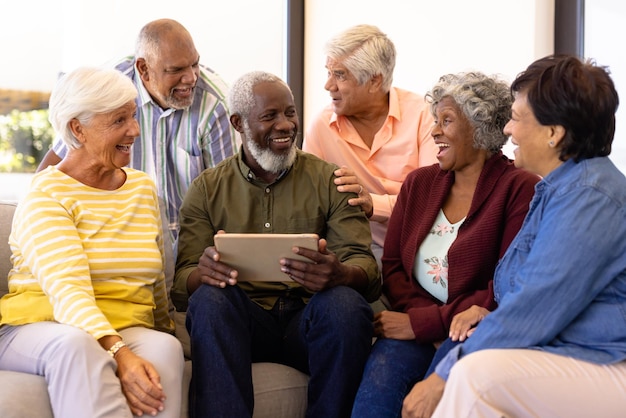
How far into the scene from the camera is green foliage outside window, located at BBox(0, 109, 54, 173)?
174 inches

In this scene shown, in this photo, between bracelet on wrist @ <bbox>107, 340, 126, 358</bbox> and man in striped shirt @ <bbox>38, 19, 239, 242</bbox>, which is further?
man in striped shirt @ <bbox>38, 19, 239, 242</bbox>

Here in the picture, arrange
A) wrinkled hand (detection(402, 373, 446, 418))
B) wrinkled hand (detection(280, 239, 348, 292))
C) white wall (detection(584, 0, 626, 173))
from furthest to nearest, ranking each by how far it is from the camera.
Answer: white wall (detection(584, 0, 626, 173)) → wrinkled hand (detection(280, 239, 348, 292)) → wrinkled hand (detection(402, 373, 446, 418))

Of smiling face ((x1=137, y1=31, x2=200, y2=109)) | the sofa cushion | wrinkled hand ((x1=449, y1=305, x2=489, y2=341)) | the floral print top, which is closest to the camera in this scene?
the sofa cushion

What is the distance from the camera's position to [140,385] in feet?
7.26

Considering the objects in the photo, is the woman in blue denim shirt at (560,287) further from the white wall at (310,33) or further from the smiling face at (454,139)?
the white wall at (310,33)

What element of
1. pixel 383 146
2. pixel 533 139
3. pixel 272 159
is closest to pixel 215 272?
pixel 272 159

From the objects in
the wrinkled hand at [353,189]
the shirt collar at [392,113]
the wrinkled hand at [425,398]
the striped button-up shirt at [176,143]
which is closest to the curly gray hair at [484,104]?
the wrinkled hand at [353,189]

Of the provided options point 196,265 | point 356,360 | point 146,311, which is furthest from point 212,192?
point 356,360

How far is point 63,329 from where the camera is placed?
2277 mm

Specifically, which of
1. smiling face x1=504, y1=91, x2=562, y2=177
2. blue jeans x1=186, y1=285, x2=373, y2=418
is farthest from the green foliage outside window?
smiling face x1=504, y1=91, x2=562, y2=177

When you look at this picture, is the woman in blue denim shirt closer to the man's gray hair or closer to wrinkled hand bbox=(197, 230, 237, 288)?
wrinkled hand bbox=(197, 230, 237, 288)

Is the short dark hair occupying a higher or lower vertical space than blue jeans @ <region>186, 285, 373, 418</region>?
higher

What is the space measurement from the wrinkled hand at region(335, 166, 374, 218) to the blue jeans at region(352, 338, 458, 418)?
18.8 inches

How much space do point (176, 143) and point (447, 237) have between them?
1171 millimetres
